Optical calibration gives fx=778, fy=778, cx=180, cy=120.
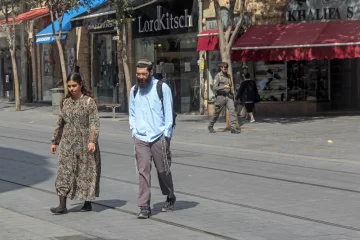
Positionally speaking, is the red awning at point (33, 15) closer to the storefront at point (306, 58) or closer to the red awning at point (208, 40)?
the red awning at point (208, 40)

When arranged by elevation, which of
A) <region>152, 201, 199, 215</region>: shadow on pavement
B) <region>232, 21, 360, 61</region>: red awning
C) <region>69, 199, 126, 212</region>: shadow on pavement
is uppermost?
<region>232, 21, 360, 61</region>: red awning

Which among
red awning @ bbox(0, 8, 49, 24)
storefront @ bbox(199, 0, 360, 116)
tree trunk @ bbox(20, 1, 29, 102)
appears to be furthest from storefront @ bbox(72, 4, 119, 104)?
storefront @ bbox(199, 0, 360, 116)

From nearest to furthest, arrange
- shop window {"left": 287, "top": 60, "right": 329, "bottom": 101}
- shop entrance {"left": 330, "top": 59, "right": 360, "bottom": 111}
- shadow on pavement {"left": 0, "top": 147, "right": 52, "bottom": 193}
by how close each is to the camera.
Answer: shadow on pavement {"left": 0, "top": 147, "right": 52, "bottom": 193}
shop window {"left": 287, "top": 60, "right": 329, "bottom": 101}
shop entrance {"left": 330, "top": 59, "right": 360, "bottom": 111}

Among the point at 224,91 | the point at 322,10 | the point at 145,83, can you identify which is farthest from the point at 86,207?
the point at 322,10

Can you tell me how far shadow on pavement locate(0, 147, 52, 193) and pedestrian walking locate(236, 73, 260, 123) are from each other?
9069mm

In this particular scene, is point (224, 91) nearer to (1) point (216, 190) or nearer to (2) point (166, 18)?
(1) point (216, 190)

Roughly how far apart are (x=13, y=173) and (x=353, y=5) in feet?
48.3

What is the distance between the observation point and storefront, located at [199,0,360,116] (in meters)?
23.6

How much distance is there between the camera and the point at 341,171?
13.4m

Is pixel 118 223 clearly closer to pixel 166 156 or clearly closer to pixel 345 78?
pixel 166 156

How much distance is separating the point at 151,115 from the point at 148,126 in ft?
0.43

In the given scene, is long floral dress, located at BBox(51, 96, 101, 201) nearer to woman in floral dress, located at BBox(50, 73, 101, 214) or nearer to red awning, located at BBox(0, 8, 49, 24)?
woman in floral dress, located at BBox(50, 73, 101, 214)

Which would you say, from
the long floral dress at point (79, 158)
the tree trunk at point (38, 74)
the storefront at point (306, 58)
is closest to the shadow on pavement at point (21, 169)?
the long floral dress at point (79, 158)

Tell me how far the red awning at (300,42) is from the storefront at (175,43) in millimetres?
3479
